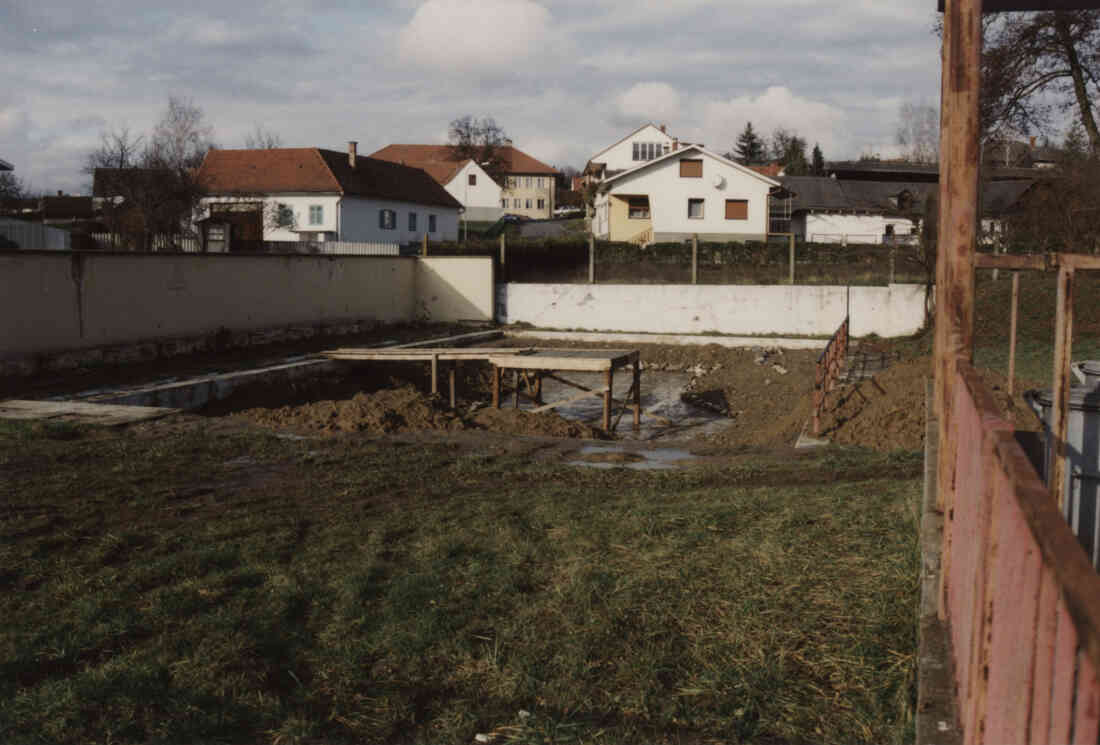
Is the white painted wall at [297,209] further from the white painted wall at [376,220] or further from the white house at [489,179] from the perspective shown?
the white house at [489,179]

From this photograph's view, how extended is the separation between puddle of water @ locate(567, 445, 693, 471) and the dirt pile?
166 cm

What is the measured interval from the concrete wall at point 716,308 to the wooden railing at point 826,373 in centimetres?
345

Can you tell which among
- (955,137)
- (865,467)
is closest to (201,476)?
(865,467)

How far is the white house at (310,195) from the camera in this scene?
4634 cm

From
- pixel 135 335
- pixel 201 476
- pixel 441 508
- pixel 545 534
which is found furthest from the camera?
pixel 135 335

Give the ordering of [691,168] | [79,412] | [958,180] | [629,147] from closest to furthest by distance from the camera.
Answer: [958,180]
[79,412]
[691,168]
[629,147]

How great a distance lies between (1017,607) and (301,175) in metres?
48.5

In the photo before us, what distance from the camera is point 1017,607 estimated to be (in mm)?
1896

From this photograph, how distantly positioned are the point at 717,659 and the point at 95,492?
5.41 m

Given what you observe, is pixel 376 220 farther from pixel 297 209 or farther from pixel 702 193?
pixel 702 193

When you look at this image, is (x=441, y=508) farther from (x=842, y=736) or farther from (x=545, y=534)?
(x=842, y=736)

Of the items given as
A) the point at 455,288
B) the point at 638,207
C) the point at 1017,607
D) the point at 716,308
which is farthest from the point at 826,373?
the point at 638,207

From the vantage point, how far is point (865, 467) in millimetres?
8852

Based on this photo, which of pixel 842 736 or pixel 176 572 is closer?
pixel 842 736
